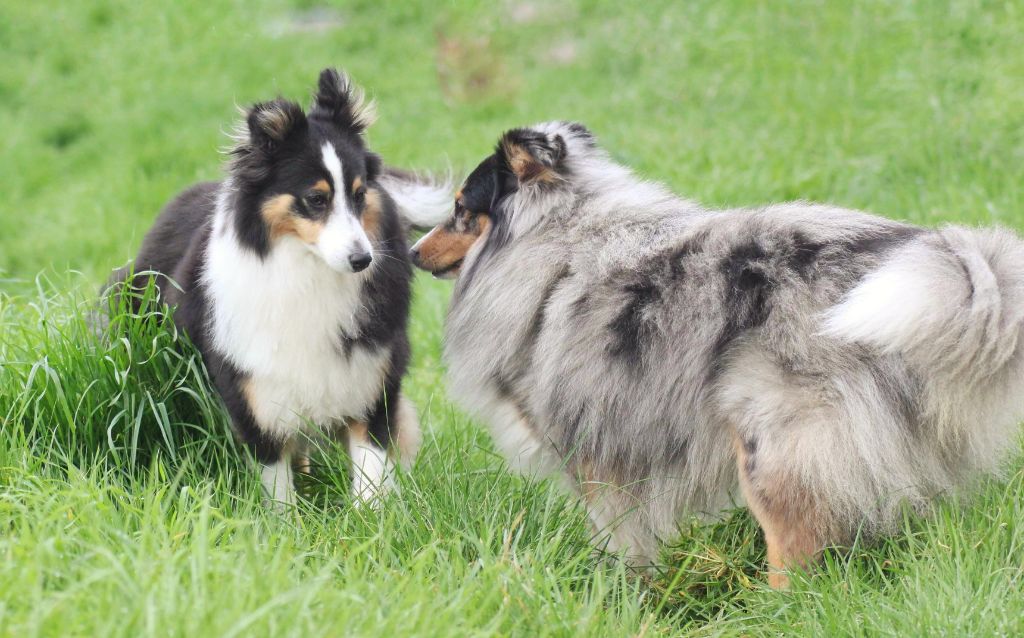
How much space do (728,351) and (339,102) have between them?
1771mm

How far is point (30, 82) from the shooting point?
36.4ft

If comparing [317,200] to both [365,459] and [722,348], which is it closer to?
[365,459]

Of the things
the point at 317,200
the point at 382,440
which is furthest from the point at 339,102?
the point at 382,440

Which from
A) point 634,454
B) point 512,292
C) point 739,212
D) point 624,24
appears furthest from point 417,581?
point 624,24

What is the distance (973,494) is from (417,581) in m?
1.88

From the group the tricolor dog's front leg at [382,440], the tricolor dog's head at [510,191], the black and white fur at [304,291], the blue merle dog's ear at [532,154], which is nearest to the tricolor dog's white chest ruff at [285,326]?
the black and white fur at [304,291]

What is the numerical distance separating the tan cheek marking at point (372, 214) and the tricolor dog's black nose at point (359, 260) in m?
0.31

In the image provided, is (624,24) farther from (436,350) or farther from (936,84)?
(436,350)

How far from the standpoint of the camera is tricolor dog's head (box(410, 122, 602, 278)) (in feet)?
12.7

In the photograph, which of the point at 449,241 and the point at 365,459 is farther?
the point at 449,241

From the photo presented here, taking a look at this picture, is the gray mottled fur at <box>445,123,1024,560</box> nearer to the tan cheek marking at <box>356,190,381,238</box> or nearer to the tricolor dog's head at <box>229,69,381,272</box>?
the tan cheek marking at <box>356,190,381,238</box>

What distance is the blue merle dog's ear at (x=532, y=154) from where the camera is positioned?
384cm

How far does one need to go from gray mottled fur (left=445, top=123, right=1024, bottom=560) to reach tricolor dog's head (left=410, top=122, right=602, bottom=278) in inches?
0.6

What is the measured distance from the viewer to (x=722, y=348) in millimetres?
3324
